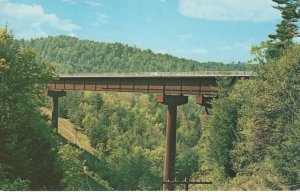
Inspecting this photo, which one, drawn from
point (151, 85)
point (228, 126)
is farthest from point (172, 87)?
point (228, 126)

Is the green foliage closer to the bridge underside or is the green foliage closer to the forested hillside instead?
the bridge underside

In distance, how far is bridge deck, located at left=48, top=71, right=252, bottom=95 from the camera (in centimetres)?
4775

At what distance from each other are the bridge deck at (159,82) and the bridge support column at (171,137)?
0.99 m

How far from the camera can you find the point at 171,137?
49.8m

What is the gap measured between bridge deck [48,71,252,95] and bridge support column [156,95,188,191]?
3.25ft

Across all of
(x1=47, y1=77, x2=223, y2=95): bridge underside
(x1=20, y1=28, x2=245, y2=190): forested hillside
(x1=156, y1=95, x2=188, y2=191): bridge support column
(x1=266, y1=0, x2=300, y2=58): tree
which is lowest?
(x1=20, y1=28, x2=245, y2=190): forested hillside

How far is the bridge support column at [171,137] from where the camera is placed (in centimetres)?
4862

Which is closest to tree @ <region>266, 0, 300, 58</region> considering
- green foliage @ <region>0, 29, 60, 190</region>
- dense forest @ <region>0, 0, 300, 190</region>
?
dense forest @ <region>0, 0, 300, 190</region>

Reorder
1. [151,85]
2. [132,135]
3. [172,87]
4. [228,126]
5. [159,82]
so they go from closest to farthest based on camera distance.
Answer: [228,126]
[172,87]
[159,82]
[151,85]
[132,135]

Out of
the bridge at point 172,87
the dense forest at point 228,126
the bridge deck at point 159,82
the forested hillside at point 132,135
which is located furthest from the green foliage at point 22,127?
the forested hillside at point 132,135

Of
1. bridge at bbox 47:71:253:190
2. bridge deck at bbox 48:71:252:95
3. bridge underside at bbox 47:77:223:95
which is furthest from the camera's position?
bridge underside at bbox 47:77:223:95

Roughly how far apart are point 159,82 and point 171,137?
754cm

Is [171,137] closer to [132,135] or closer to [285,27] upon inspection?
[285,27]

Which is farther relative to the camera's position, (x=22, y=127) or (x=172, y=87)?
(x=172, y=87)
